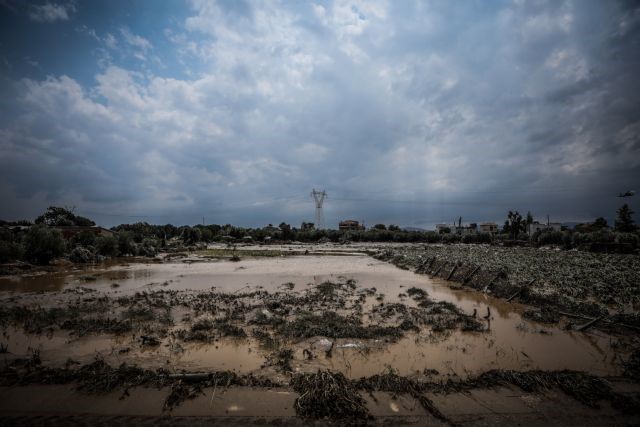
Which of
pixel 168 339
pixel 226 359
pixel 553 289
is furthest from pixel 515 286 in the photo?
pixel 168 339

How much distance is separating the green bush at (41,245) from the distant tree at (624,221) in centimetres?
10730

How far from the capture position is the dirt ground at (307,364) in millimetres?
5477

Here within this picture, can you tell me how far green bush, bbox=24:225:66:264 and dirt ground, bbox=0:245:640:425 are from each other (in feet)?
64.5

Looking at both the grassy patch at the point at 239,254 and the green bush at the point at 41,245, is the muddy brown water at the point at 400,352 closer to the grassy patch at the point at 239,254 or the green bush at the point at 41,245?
the green bush at the point at 41,245

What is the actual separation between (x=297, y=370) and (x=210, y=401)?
7.24ft

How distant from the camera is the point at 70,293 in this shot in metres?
16.8

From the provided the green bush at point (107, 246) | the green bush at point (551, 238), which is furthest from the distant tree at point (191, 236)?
the green bush at point (551, 238)

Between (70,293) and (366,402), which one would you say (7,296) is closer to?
(70,293)

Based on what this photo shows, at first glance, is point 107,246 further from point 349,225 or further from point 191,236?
point 349,225

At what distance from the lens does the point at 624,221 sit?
231ft

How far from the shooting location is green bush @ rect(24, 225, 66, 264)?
29.3 m

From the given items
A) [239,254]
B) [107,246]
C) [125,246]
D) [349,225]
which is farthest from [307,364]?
[349,225]

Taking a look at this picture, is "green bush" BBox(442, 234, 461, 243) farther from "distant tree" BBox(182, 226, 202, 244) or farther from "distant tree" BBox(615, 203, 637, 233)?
"distant tree" BBox(182, 226, 202, 244)

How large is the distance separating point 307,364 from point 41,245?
117 ft
